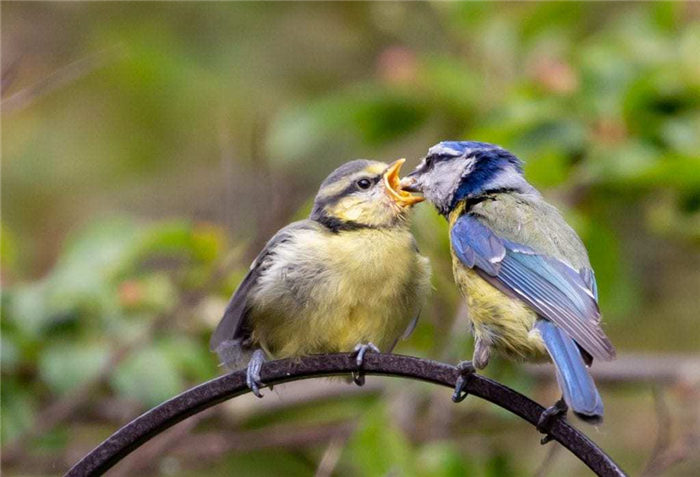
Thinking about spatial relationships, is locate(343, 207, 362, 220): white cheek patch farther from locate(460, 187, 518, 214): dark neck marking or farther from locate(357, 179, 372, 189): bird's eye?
locate(460, 187, 518, 214): dark neck marking

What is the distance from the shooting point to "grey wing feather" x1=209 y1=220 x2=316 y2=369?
8.70 ft

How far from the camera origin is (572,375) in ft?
6.49

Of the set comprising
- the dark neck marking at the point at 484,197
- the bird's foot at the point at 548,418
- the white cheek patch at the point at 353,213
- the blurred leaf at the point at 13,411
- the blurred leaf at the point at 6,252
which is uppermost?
the blurred leaf at the point at 6,252

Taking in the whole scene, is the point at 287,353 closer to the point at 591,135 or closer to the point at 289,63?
the point at 591,135

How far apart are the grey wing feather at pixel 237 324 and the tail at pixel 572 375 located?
78 centimetres

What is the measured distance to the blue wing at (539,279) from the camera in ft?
7.09

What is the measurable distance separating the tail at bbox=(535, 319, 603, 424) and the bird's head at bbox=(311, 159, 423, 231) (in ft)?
2.28

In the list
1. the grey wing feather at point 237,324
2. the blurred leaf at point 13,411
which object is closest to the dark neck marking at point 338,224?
the grey wing feather at point 237,324

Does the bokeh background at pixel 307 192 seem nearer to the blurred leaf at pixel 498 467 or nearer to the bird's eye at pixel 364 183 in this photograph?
the blurred leaf at pixel 498 467

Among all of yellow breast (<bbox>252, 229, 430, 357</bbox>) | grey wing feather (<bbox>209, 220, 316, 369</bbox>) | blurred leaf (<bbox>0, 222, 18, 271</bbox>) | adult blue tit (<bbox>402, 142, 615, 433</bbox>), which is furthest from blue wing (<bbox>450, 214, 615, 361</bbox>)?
blurred leaf (<bbox>0, 222, 18, 271</bbox>)

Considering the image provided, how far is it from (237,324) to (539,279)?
78cm

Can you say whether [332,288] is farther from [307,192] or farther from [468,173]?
[307,192]

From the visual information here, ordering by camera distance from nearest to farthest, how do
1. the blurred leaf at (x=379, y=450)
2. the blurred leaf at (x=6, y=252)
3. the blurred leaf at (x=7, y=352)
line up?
the blurred leaf at (x=379, y=450) → the blurred leaf at (x=7, y=352) → the blurred leaf at (x=6, y=252)

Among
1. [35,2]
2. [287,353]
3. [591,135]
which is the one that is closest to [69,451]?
[287,353]
